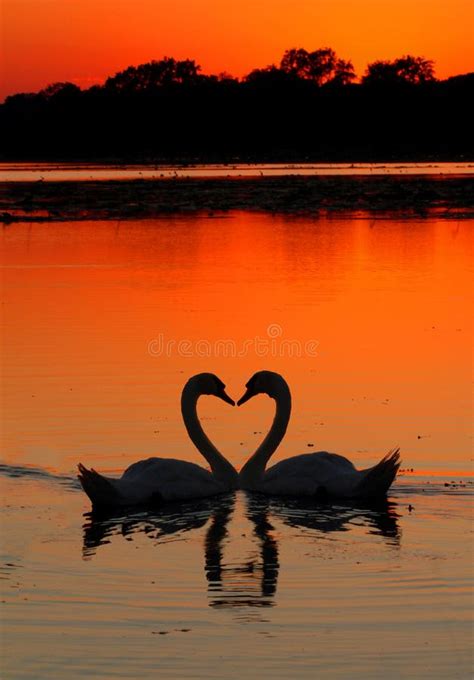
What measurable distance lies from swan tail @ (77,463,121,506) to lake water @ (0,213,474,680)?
6.4 inches

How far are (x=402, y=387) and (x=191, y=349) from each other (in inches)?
110

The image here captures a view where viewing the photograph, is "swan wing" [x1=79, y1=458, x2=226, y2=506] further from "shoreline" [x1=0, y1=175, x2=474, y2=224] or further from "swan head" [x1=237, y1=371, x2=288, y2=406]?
"shoreline" [x1=0, y1=175, x2=474, y2=224]

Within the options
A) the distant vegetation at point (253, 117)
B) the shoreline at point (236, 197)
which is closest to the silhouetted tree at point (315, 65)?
the distant vegetation at point (253, 117)

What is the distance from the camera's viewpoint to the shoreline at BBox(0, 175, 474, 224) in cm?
3812

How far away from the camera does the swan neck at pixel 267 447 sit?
421 inches

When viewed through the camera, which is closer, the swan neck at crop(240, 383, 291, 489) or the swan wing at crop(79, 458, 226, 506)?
the swan wing at crop(79, 458, 226, 506)

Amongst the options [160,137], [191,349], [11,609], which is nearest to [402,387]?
[191,349]

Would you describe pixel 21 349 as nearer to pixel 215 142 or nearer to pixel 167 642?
pixel 167 642

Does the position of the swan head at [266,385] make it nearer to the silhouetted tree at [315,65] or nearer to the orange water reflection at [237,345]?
the orange water reflection at [237,345]

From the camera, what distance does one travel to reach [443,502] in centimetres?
990

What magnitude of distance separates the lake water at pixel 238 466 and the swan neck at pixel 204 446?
235 mm

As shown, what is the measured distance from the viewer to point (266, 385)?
11359 mm

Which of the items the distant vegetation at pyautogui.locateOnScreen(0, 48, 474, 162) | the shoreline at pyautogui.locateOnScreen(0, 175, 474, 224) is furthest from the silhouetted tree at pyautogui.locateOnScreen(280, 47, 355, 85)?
the shoreline at pyautogui.locateOnScreen(0, 175, 474, 224)

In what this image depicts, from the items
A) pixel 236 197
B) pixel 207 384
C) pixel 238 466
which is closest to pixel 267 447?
pixel 238 466
